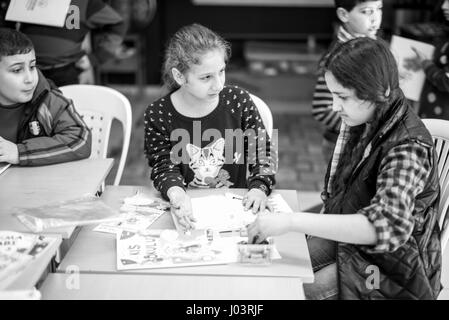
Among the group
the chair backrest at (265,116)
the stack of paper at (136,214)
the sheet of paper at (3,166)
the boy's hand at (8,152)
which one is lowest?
the stack of paper at (136,214)

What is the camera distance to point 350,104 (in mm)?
1509

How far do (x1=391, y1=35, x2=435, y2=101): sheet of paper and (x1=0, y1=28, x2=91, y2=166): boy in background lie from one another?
63.9 inches

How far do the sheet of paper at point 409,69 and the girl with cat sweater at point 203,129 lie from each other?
1174 millimetres

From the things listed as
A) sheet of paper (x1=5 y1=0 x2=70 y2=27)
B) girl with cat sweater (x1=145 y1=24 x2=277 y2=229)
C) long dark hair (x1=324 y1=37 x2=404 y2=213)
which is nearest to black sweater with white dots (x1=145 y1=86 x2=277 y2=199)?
girl with cat sweater (x1=145 y1=24 x2=277 y2=229)

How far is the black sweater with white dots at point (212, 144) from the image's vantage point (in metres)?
1.91

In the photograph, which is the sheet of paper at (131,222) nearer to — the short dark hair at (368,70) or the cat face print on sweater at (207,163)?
the cat face print on sweater at (207,163)

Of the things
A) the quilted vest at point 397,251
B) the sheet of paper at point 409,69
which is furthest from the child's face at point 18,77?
the sheet of paper at point 409,69

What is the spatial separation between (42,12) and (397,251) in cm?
189

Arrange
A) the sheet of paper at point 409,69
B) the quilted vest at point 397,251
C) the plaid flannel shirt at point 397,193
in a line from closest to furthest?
the plaid flannel shirt at point 397,193 → the quilted vest at point 397,251 → the sheet of paper at point 409,69

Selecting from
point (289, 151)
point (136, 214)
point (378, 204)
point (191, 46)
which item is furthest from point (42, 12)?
point (289, 151)

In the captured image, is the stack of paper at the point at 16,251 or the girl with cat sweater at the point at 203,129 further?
the girl with cat sweater at the point at 203,129

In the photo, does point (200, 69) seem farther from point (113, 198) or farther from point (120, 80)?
point (120, 80)

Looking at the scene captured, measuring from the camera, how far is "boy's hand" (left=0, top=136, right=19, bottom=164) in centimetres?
187

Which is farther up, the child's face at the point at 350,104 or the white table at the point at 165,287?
the child's face at the point at 350,104
